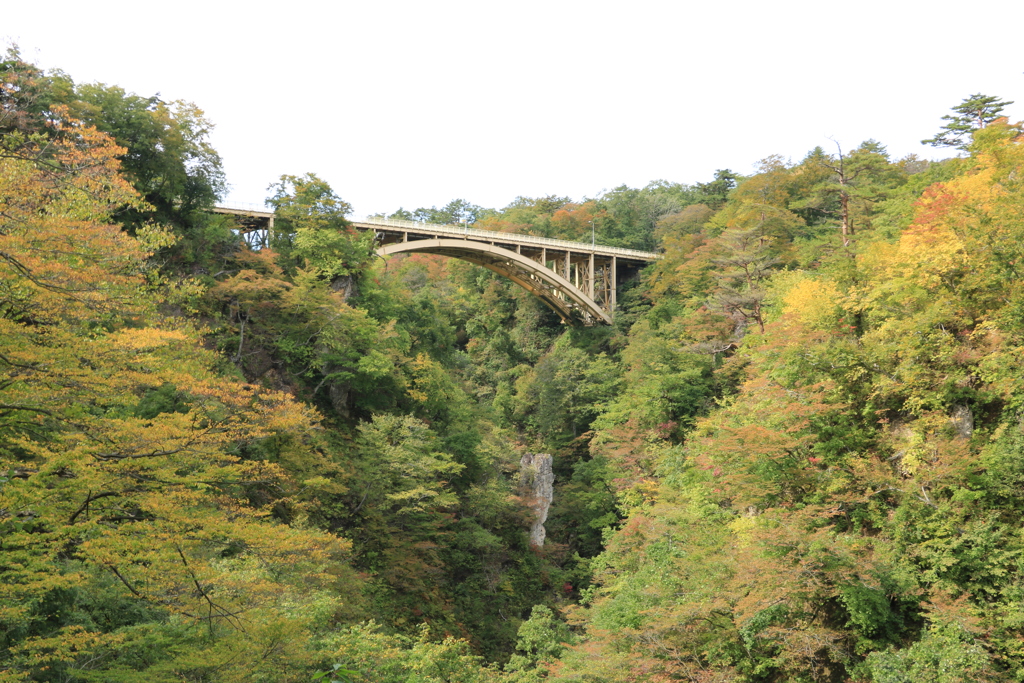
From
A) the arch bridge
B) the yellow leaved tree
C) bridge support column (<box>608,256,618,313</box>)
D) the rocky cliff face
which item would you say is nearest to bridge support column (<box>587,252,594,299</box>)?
the arch bridge

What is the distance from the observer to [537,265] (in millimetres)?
27703

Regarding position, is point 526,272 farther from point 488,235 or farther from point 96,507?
point 96,507

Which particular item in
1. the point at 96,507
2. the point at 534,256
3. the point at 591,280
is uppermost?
the point at 534,256

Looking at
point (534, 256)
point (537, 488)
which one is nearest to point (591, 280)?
point (534, 256)

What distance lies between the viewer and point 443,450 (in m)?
19.4

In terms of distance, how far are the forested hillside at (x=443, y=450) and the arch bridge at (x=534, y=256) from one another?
6.90 ft

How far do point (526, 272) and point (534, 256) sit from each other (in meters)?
1.92

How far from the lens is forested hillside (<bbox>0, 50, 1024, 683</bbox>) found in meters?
7.10

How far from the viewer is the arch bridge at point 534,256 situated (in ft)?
78.1

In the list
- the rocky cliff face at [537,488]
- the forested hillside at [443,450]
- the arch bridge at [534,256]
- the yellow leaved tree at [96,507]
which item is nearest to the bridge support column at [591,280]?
the arch bridge at [534,256]

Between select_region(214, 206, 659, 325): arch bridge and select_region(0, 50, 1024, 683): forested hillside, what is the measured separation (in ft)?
6.90

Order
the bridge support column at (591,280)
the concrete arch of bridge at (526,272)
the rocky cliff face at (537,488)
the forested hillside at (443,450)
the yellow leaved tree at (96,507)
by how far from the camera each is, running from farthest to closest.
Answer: the bridge support column at (591,280), the concrete arch of bridge at (526,272), the rocky cliff face at (537,488), the forested hillside at (443,450), the yellow leaved tree at (96,507)

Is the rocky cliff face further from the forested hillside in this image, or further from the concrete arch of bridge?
the concrete arch of bridge

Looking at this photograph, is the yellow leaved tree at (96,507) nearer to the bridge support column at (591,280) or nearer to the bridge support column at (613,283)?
the bridge support column at (591,280)
